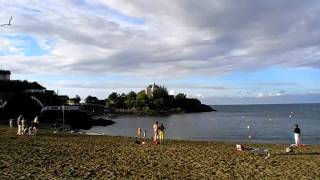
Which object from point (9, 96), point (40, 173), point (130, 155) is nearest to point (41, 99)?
point (9, 96)

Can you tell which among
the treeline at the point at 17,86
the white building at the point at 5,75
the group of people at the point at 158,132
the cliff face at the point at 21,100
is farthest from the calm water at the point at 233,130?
the white building at the point at 5,75

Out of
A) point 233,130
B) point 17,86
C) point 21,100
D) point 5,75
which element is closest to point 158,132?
point 233,130

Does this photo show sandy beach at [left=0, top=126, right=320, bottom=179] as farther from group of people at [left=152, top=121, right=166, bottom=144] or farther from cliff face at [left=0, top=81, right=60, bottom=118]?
cliff face at [left=0, top=81, right=60, bottom=118]

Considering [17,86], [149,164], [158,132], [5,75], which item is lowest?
[149,164]

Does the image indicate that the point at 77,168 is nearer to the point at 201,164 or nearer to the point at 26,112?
the point at 201,164

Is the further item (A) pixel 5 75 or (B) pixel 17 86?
(A) pixel 5 75

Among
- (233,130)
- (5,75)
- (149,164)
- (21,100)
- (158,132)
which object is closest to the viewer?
(149,164)

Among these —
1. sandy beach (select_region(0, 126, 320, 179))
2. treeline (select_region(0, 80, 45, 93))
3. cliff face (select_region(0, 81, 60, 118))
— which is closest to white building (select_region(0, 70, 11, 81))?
treeline (select_region(0, 80, 45, 93))

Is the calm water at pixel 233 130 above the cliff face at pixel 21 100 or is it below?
below

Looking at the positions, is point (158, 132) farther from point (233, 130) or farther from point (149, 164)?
point (233, 130)

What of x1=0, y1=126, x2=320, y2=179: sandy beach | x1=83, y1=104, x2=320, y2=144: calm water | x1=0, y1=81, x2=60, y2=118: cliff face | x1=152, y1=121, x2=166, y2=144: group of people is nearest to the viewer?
x1=0, y1=126, x2=320, y2=179: sandy beach

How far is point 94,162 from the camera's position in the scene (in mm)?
20188

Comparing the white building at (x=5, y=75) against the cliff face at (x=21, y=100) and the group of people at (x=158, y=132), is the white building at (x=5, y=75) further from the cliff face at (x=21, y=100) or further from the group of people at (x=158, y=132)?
the group of people at (x=158, y=132)

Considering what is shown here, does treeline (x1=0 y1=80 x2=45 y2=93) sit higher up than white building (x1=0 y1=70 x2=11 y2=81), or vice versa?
white building (x1=0 y1=70 x2=11 y2=81)
